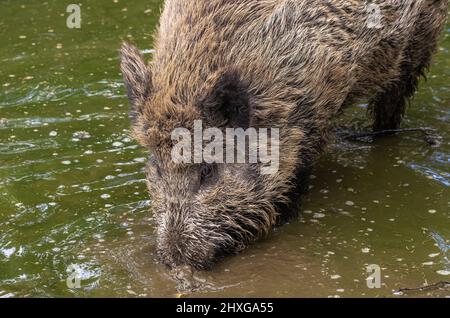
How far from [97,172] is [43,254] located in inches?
66.8

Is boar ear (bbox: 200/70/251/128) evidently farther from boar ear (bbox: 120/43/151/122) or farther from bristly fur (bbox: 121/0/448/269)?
boar ear (bbox: 120/43/151/122)

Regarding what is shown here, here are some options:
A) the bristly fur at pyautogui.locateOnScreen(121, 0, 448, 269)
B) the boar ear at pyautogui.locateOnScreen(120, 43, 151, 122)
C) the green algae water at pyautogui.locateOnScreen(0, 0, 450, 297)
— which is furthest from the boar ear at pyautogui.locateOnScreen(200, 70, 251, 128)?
→ the green algae water at pyautogui.locateOnScreen(0, 0, 450, 297)

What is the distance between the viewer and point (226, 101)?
6492 millimetres

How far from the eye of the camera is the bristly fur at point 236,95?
6406 millimetres

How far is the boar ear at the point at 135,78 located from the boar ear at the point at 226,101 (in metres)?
0.57

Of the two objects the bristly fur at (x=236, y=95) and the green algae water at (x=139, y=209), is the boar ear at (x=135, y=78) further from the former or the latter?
the green algae water at (x=139, y=209)

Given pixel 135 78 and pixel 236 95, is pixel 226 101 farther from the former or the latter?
pixel 135 78

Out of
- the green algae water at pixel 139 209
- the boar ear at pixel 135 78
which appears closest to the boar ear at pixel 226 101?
the boar ear at pixel 135 78

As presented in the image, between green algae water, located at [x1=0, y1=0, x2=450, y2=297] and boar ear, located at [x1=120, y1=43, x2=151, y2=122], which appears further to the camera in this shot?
boar ear, located at [x1=120, y1=43, x2=151, y2=122]

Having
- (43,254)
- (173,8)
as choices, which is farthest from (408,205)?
(43,254)

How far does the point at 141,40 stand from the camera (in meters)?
12.2

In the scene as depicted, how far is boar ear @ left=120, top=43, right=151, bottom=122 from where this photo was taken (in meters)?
6.69

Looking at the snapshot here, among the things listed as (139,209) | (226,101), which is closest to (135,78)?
(226,101)

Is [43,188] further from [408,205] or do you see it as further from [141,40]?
[141,40]
